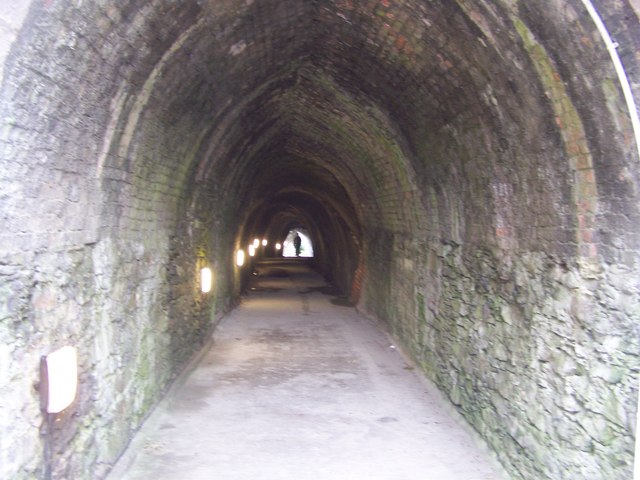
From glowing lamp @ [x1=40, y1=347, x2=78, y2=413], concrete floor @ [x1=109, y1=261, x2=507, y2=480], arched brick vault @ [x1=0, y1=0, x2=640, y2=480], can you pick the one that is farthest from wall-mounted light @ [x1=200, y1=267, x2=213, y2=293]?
glowing lamp @ [x1=40, y1=347, x2=78, y2=413]

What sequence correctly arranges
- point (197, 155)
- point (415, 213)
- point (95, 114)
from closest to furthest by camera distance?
1. point (95, 114)
2. point (197, 155)
3. point (415, 213)

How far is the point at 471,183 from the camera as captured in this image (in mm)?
6191

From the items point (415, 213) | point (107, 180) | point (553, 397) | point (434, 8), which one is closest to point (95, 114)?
point (107, 180)

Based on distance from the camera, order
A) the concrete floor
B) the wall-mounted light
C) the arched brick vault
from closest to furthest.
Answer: the arched brick vault
the concrete floor
the wall-mounted light

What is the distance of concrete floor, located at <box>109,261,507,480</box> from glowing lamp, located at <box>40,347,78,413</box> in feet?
5.16

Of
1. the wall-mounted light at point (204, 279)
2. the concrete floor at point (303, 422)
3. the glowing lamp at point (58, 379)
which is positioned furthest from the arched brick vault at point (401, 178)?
the wall-mounted light at point (204, 279)

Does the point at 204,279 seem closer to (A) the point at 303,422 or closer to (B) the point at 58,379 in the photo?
(A) the point at 303,422

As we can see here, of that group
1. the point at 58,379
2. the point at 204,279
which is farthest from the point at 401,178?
the point at 58,379

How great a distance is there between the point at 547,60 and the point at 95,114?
10.3ft

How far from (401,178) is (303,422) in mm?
4108

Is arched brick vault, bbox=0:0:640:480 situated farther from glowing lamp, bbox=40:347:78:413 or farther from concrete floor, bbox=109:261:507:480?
concrete floor, bbox=109:261:507:480

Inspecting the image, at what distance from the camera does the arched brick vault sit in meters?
3.46

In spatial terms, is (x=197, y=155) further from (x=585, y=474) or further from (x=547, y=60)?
(x=585, y=474)

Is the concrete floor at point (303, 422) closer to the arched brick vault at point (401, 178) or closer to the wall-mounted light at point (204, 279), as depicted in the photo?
the arched brick vault at point (401, 178)
